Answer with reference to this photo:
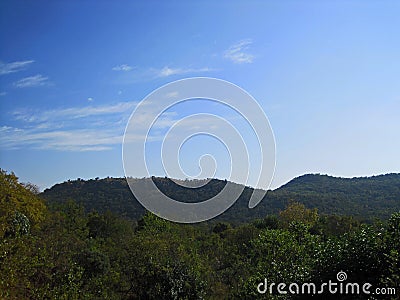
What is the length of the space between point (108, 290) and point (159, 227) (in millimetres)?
11152

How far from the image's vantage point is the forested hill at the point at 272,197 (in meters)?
49.2

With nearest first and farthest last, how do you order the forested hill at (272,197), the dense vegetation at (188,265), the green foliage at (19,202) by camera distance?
1. the dense vegetation at (188,265)
2. the green foliage at (19,202)
3. the forested hill at (272,197)

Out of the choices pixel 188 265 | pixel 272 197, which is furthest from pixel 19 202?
pixel 272 197

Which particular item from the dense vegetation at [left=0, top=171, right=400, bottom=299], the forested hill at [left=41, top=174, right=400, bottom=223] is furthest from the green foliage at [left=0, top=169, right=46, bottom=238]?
the forested hill at [left=41, top=174, right=400, bottom=223]

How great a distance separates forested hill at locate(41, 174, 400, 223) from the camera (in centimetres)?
4922

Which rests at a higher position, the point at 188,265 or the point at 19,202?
the point at 19,202

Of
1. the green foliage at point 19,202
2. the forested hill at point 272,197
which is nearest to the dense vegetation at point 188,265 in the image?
the green foliage at point 19,202

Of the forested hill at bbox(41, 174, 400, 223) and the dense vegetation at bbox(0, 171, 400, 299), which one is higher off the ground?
the forested hill at bbox(41, 174, 400, 223)

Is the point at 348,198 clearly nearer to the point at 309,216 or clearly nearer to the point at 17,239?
the point at 309,216

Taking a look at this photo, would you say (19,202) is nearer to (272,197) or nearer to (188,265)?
(188,265)

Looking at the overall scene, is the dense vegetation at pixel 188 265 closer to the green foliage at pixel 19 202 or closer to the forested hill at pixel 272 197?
the green foliage at pixel 19 202

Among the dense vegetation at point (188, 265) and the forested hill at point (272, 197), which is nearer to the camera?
the dense vegetation at point (188, 265)

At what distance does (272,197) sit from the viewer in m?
56.0

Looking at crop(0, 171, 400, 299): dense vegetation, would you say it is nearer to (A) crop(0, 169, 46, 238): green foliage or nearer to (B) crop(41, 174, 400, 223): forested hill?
(A) crop(0, 169, 46, 238): green foliage
